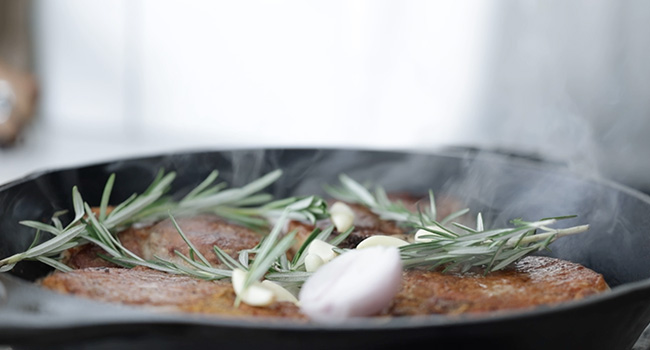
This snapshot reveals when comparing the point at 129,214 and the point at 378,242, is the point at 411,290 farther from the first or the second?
the point at 129,214

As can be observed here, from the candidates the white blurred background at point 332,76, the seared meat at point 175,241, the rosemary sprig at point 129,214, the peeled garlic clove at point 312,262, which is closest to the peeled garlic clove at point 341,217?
the rosemary sprig at point 129,214

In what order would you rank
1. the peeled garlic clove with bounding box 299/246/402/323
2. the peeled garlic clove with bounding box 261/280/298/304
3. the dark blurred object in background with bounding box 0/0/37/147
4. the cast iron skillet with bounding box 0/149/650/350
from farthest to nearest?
the dark blurred object in background with bounding box 0/0/37/147
the peeled garlic clove with bounding box 261/280/298/304
the peeled garlic clove with bounding box 299/246/402/323
the cast iron skillet with bounding box 0/149/650/350

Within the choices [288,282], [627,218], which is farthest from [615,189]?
Result: [288,282]

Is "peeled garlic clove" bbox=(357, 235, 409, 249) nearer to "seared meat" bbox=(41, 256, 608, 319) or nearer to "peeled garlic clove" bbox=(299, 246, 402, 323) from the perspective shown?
"seared meat" bbox=(41, 256, 608, 319)

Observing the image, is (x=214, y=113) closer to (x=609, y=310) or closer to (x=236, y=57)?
(x=236, y=57)

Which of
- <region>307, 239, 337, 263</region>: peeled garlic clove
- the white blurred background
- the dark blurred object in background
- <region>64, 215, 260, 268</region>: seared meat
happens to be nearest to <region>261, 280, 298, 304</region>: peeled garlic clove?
<region>307, 239, 337, 263</region>: peeled garlic clove

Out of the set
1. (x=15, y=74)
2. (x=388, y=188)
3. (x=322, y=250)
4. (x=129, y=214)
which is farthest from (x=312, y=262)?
(x=15, y=74)
